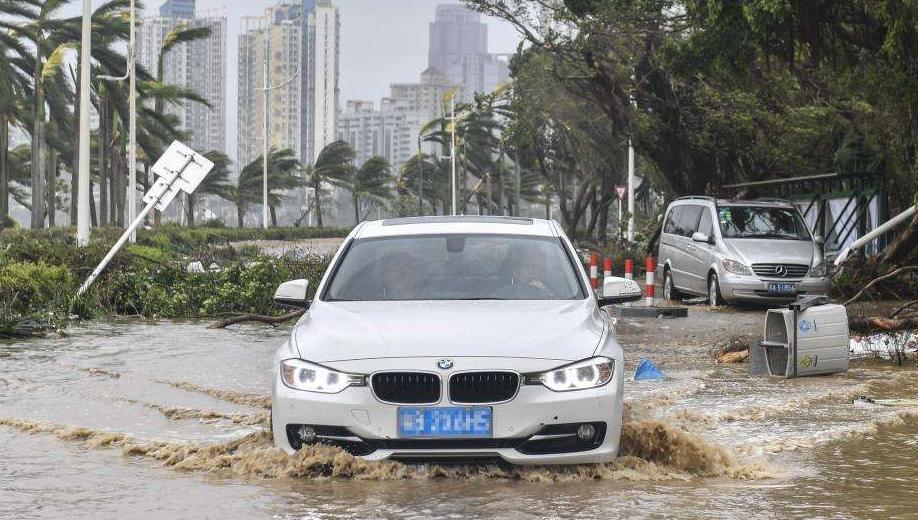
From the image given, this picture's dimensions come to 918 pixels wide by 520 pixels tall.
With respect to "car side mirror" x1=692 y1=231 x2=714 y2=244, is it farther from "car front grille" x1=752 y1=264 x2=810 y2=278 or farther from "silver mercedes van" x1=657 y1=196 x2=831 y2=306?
"car front grille" x1=752 y1=264 x2=810 y2=278

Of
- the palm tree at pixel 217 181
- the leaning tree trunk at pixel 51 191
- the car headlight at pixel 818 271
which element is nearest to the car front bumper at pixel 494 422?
the car headlight at pixel 818 271

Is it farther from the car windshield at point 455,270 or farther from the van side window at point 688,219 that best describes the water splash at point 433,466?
the van side window at point 688,219

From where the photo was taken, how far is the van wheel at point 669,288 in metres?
24.6

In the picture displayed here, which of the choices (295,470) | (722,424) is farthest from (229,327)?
(295,470)

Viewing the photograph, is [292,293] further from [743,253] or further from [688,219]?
[688,219]

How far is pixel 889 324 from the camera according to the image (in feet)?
49.2

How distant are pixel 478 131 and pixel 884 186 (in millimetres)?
79563

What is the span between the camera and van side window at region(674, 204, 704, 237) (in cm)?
2347

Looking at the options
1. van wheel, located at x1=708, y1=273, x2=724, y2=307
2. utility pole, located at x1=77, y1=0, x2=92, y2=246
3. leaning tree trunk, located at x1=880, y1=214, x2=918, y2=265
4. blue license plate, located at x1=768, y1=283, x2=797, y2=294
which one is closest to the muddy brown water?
blue license plate, located at x1=768, y1=283, x2=797, y2=294

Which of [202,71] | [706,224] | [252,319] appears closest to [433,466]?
[252,319]

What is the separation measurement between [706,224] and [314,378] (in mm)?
16725

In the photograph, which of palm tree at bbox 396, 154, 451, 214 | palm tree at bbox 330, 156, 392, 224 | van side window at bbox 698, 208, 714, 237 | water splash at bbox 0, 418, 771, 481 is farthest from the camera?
palm tree at bbox 396, 154, 451, 214

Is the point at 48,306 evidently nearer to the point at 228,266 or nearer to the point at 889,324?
the point at 228,266

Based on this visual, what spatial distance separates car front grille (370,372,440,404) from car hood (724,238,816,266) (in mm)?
15202
